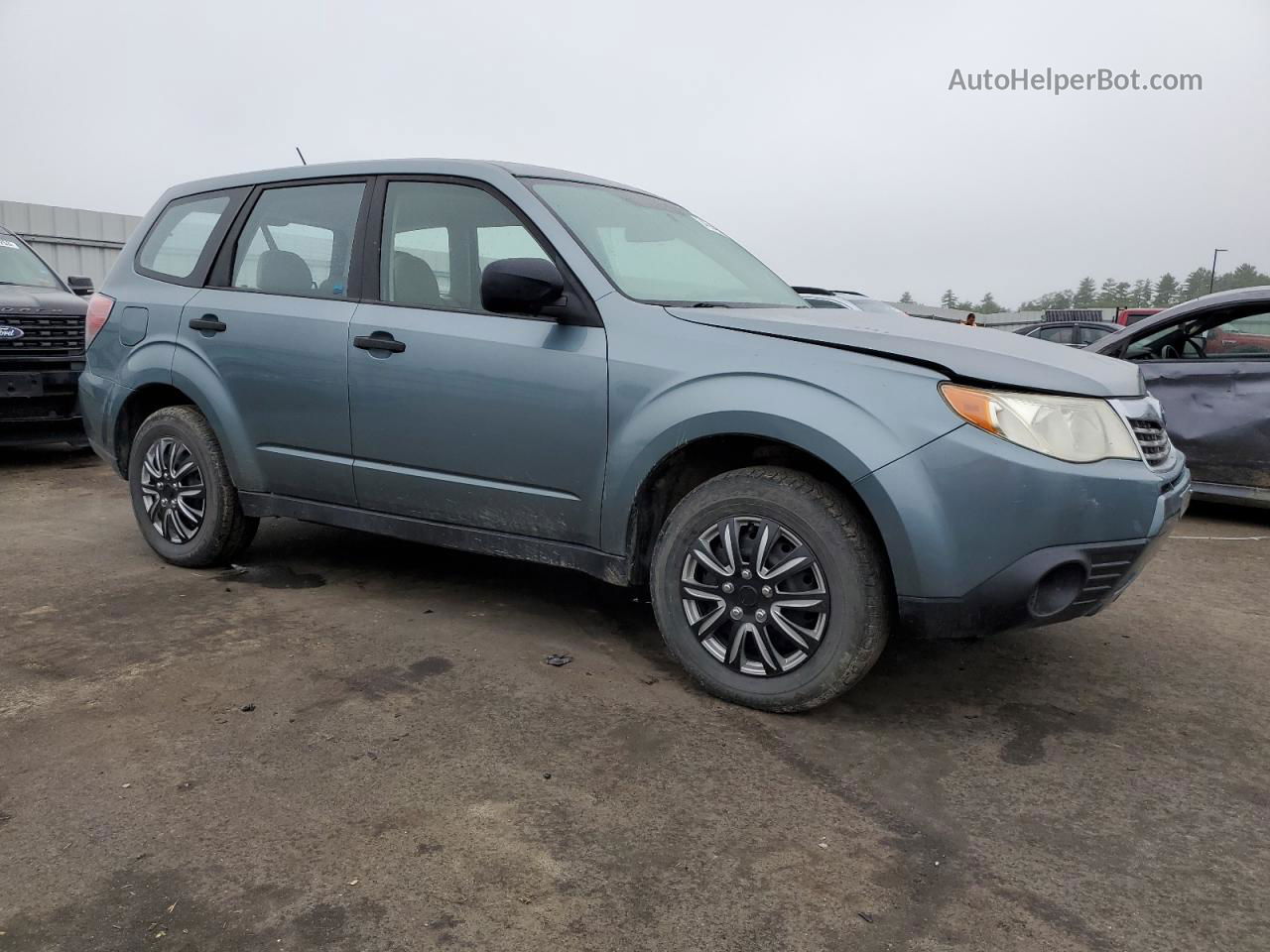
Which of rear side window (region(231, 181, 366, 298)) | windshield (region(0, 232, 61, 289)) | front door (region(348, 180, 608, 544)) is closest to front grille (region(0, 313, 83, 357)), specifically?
windshield (region(0, 232, 61, 289))

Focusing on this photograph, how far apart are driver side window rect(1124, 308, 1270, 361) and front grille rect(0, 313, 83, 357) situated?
7759 mm

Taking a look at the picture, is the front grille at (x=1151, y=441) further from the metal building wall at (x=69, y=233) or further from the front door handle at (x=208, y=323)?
the metal building wall at (x=69, y=233)

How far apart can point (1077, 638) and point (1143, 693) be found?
56 cm

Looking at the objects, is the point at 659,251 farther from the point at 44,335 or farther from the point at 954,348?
the point at 44,335

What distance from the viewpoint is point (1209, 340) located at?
6.16 m

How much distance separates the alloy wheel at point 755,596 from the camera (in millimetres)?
2885

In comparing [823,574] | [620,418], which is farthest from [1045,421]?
[620,418]

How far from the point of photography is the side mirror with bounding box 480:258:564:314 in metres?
3.12

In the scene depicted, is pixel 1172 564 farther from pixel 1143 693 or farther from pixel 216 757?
pixel 216 757

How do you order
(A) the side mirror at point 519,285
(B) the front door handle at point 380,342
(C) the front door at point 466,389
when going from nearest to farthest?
(A) the side mirror at point 519,285
(C) the front door at point 466,389
(B) the front door handle at point 380,342

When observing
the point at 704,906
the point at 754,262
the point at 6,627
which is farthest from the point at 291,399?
the point at 704,906

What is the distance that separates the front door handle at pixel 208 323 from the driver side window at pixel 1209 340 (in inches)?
221

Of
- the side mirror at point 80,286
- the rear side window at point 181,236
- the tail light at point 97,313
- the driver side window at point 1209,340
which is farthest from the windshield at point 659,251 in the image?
the side mirror at point 80,286

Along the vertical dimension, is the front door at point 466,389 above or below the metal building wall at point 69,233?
below
